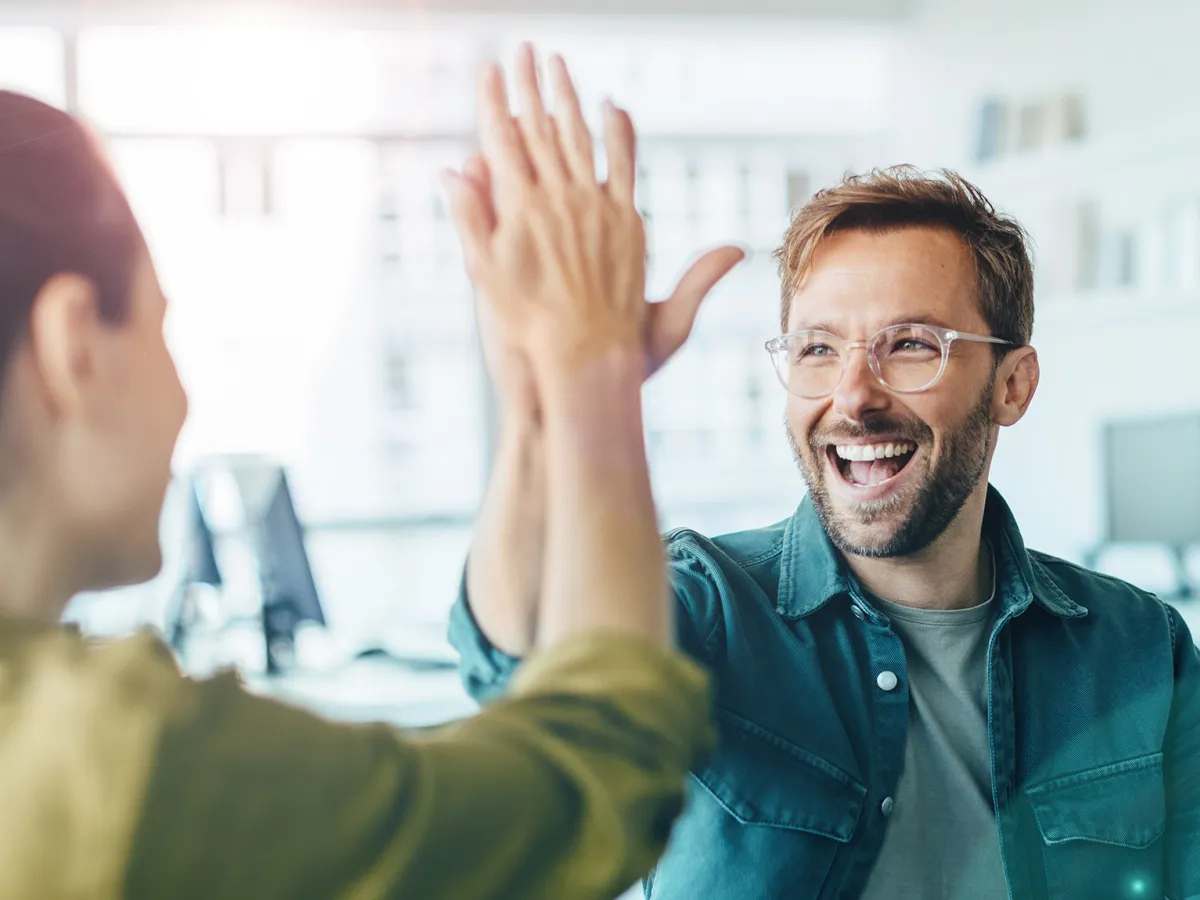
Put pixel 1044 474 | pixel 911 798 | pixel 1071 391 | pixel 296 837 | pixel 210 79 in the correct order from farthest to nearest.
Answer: pixel 210 79
pixel 1071 391
pixel 1044 474
pixel 911 798
pixel 296 837

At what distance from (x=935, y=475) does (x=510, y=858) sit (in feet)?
2.08

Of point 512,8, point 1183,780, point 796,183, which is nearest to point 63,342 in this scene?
point 1183,780

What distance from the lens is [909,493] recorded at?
0.89 m

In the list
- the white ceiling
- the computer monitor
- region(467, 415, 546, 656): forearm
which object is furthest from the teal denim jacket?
the white ceiling

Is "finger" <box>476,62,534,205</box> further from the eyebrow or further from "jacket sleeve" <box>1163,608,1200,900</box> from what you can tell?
"jacket sleeve" <box>1163,608,1200,900</box>

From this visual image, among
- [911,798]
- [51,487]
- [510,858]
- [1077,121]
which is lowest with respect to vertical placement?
[911,798]

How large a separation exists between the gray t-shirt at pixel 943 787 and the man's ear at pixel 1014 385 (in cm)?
19

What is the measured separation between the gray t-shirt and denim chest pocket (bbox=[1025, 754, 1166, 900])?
0.14 feet

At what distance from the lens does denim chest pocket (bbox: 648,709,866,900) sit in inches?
30.3

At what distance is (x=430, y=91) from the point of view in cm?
297

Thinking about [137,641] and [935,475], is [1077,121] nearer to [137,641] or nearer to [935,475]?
[935,475]

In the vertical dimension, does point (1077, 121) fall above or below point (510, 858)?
above

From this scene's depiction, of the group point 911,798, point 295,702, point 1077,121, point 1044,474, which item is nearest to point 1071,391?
point 1044,474

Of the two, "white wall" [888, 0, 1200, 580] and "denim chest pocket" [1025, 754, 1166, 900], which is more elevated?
"white wall" [888, 0, 1200, 580]
